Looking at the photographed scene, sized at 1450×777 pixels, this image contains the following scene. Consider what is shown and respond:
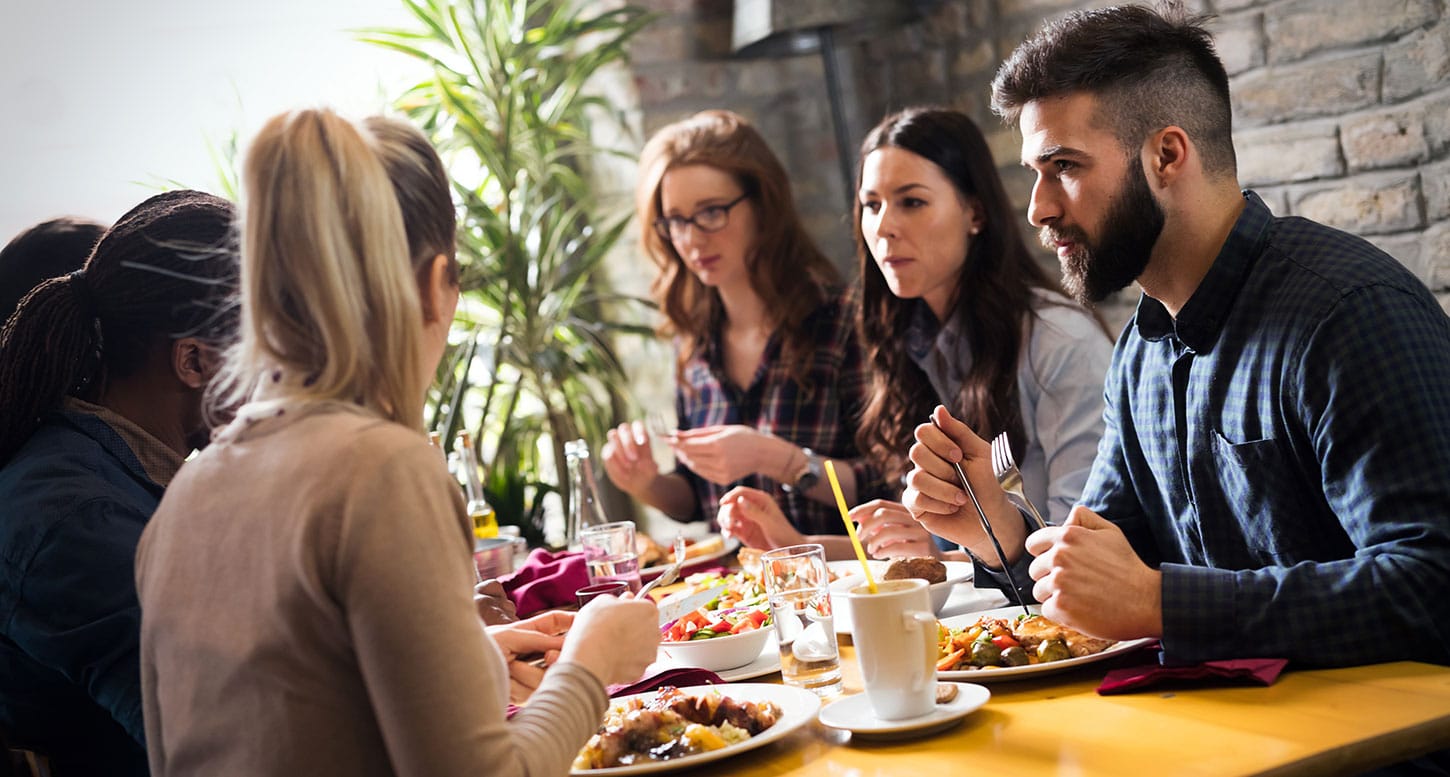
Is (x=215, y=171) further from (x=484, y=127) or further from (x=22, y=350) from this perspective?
(x=22, y=350)

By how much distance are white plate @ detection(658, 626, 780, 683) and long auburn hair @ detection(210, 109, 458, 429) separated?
58 cm

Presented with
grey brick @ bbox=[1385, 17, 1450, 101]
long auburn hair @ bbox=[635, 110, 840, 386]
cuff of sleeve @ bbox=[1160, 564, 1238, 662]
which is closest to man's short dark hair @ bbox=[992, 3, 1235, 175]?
cuff of sleeve @ bbox=[1160, 564, 1238, 662]

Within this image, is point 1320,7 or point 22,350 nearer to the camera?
point 22,350

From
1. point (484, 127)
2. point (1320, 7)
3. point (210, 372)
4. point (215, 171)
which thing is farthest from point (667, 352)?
point (210, 372)

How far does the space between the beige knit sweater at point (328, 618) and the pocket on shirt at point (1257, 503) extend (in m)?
0.87

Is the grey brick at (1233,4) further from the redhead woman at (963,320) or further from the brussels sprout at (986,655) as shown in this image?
the brussels sprout at (986,655)

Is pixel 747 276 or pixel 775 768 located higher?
pixel 747 276

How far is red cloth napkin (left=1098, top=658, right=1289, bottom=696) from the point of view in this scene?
1.25 m

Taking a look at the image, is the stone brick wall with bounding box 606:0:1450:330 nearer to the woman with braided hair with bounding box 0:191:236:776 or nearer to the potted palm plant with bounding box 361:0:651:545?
the potted palm plant with bounding box 361:0:651:545

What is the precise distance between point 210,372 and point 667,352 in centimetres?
284

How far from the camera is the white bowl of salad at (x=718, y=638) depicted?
154 centimetres

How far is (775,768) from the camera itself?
1194 millimetres

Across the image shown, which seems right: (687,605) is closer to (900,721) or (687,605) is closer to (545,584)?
(545,584)

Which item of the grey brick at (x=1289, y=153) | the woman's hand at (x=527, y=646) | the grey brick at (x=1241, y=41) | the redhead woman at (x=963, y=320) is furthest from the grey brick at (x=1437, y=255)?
the woman's hand at (x=527, y=646)
